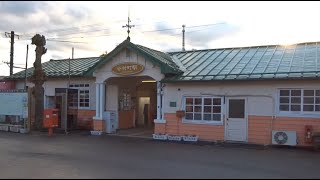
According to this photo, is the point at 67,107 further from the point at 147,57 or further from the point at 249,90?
the point at 249,90

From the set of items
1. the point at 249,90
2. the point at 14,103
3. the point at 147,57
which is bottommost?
the point at 14,103

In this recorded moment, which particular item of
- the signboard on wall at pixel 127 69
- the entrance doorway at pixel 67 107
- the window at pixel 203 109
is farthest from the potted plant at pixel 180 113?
the entrance doorway at pixel 67 107

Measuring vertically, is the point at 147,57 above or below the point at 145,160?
above

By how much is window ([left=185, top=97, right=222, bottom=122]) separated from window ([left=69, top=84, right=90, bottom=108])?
753 cm

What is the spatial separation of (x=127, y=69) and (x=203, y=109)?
4543mm

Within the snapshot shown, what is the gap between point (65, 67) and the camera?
27391 mm

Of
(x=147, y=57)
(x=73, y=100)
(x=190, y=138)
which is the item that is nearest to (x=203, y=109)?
(x=190, y=138)

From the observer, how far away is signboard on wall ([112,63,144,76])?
2027 centimetres

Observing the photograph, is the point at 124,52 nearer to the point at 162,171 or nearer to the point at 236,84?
the point at 236,84

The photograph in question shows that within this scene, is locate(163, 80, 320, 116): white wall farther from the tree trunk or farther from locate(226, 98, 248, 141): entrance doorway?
the tree trunk

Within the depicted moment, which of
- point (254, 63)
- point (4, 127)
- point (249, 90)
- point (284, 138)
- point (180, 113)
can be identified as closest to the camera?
point (284, 138)

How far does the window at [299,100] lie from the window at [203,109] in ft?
9.42

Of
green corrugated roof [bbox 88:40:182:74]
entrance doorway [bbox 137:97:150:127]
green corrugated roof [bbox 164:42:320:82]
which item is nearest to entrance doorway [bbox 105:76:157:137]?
entrance doorway [bbox 137:97:150:127]

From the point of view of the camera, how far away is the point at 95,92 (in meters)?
23.6
